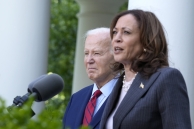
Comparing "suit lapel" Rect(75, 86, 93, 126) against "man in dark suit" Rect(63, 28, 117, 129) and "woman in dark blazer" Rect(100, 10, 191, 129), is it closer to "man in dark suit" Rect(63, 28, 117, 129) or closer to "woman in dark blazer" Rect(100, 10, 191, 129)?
"man in dark suit" Rect(63, 28, 117, 129)

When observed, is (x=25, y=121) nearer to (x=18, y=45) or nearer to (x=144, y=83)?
(x=144, y=83)

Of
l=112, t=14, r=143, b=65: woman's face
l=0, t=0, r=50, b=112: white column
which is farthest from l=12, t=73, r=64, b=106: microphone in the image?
l=0, t=0, r=50, b=112: white column

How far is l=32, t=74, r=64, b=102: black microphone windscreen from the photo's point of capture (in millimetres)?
5441

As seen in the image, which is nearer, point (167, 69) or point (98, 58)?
point (167, 69)

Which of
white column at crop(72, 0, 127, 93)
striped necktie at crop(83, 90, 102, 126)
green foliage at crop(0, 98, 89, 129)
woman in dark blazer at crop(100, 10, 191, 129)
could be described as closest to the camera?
green foliage at crop(0, 98, 89, 129)

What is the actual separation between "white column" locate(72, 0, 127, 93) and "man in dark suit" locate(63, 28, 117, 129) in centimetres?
968

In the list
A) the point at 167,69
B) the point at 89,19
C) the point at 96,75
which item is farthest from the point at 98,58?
the point at 89,19

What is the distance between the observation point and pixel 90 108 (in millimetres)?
7258

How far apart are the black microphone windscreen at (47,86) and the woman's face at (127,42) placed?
26.7 inches

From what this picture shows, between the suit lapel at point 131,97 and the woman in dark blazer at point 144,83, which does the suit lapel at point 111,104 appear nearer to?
the woman in dark blazer at point 144,83

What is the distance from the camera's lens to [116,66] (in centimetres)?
658

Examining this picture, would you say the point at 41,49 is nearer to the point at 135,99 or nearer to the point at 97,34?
the point at 97,34

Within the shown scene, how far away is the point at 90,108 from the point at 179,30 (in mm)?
1645

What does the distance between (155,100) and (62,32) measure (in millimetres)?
27106
